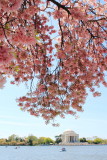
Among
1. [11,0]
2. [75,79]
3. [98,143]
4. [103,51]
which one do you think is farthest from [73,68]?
[98,143]

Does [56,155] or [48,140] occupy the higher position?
[48,140]

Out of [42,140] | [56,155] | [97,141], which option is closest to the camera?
[56,155]

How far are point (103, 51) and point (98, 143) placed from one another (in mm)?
145809

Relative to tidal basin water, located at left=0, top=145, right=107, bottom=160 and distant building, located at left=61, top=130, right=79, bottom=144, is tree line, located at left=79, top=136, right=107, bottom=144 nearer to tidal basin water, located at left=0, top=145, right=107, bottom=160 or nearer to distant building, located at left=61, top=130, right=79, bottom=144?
distant building, located at left=61, top=130, right=79, bottom=144

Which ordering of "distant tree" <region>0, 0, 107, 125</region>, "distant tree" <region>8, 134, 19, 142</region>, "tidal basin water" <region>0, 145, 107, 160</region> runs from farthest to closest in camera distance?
"distant tree" <region>8, 134, 19, 142</region> < "tidal basin water" <region>0, 145, 107, 160</region> < "distant tree" <region>0, 0, 107, 125</region>

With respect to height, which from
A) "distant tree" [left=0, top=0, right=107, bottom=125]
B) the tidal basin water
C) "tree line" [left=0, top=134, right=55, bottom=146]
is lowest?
the tidal basin water

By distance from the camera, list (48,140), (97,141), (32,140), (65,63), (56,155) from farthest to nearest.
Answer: (97,141) < (48,140) < (32,140) < (56,155) < (65,63)

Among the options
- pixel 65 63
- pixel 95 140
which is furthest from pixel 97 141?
A: pixel 65 63

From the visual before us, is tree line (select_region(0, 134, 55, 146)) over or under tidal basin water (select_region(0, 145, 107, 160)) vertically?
over

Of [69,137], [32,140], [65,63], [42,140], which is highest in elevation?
[69,137]

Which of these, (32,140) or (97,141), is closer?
(32,140)

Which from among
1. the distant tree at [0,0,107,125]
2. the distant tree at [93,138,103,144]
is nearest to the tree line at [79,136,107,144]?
the distant tree at [93,138,103,144]

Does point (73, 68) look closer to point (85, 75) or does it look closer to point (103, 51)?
point (85, 75)

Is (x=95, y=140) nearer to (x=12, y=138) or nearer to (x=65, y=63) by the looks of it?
(x=12, y=138)
